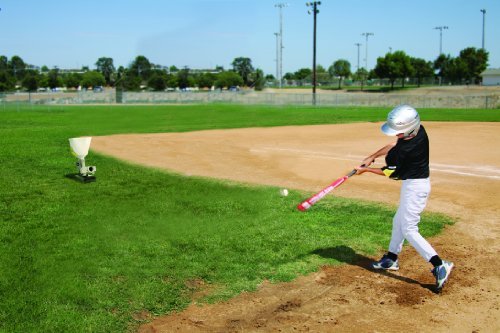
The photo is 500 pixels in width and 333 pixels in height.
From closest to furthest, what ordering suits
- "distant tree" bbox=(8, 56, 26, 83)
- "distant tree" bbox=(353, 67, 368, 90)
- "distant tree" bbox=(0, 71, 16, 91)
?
1. "distant tree" bbox=(0, 71, 16, 91)
2. "distant tree" bbox=(8, 56, 26, 83)
3. "distant tree" bbox=(353, 67, 368, 90)

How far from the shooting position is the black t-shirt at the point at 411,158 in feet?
20.2

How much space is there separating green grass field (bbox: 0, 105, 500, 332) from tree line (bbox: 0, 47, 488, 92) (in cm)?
7847

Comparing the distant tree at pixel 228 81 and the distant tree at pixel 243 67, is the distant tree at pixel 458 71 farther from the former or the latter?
the distant tree at pixel 243 67

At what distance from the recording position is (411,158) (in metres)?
6.18

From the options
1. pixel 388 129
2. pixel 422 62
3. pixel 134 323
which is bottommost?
Result: pixel 134 323

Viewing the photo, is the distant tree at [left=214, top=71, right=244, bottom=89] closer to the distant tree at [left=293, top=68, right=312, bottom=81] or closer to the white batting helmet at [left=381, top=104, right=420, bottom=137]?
the distant tree at [left=293, top=68, right=312, bottom=81]

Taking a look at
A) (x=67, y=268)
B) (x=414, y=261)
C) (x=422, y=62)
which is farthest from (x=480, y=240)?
(x=422, y=62)

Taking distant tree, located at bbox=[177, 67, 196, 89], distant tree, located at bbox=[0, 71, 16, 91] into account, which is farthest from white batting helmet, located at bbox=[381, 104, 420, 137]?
distant tree, located at bbox=[177, 67, 196, 89]

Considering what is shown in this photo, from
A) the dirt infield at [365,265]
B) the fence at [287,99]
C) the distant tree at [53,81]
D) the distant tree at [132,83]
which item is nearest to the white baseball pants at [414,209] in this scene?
the dirt infield at [365,265]

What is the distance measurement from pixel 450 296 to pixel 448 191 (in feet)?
19.8

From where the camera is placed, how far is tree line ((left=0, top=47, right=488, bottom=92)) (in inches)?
3415

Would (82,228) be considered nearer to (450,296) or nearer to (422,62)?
(450,296)

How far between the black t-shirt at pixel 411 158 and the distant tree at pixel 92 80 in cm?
11016

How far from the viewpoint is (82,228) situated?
29.3ft
